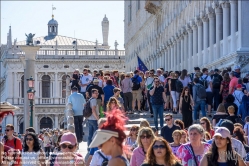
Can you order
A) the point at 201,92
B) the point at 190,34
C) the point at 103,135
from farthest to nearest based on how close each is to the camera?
the point at 190,34, the point at 201,92, the point at 103,135

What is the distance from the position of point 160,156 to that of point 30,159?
2388mm

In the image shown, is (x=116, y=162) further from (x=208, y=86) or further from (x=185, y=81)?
(x=185, y=81)

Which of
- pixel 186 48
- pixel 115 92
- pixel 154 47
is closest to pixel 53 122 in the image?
pixel 154 47

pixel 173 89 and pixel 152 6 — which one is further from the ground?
pixel 152 6

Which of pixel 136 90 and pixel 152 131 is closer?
pixel 152 131

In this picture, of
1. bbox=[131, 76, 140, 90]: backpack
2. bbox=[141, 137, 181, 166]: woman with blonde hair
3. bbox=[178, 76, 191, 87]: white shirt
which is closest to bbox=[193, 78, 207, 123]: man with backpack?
bbox=[178, 76, 191, 87]: white shirt

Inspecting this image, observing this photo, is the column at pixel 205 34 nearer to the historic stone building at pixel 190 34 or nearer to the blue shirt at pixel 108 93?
the historic stone building at pixel 190 34

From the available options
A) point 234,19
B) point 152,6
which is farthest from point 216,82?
point 152,6

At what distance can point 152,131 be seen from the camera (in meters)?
12.4

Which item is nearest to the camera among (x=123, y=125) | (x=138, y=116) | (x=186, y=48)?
(x=123, y=125)

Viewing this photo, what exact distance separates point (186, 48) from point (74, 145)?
114 ft

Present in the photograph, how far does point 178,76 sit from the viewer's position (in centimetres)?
2789

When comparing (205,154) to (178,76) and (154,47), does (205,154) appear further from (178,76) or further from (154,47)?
(154,47)

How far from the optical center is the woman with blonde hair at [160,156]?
33.6 ft
